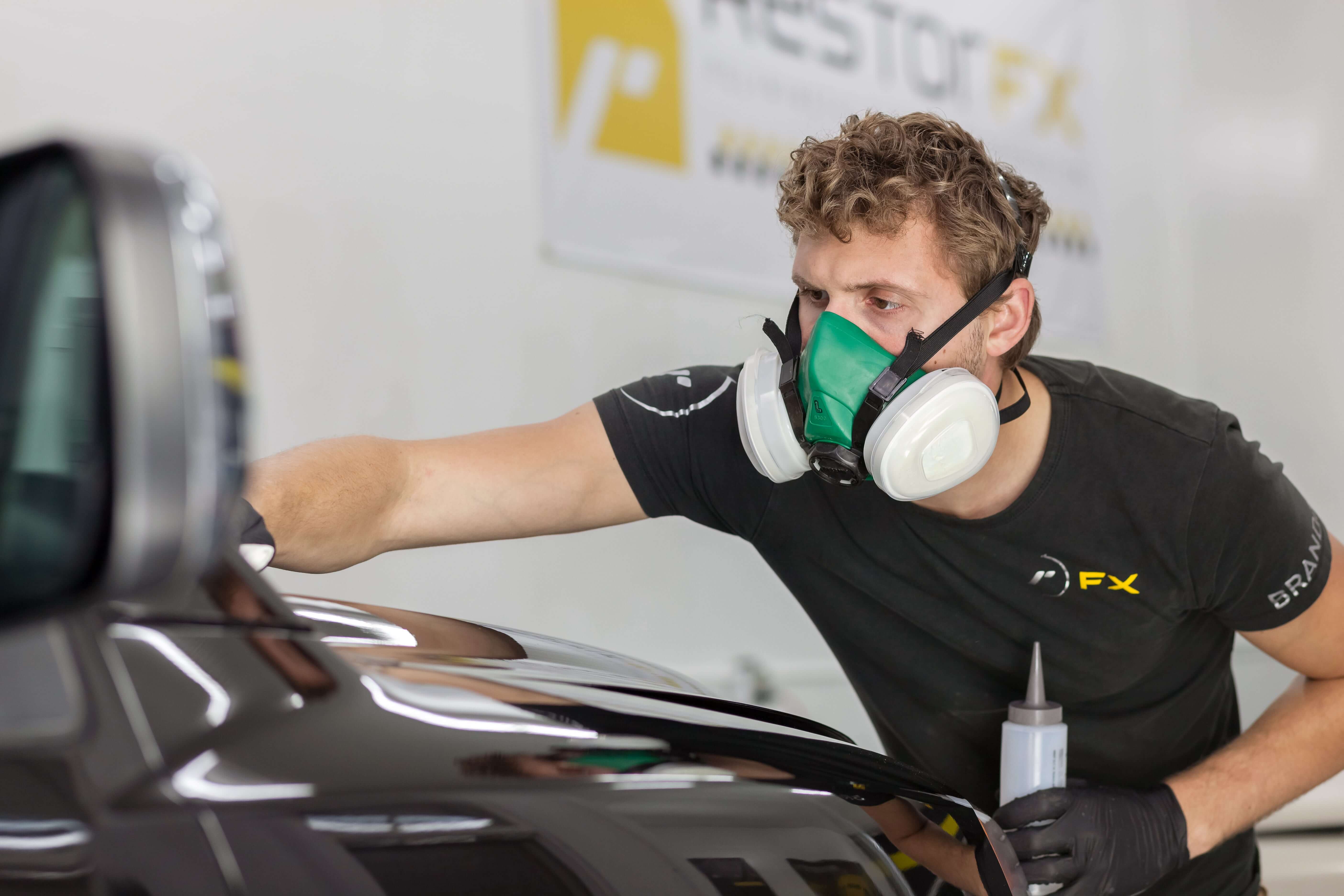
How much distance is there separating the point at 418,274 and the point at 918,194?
54.8 inches

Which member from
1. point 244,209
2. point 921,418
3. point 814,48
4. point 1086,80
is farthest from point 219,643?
point 1086,80

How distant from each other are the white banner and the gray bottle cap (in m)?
1.73

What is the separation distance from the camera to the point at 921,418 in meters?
1.39

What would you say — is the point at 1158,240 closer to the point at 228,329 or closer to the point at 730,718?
the point at 730,718

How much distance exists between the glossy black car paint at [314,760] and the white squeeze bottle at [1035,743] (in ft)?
1.93

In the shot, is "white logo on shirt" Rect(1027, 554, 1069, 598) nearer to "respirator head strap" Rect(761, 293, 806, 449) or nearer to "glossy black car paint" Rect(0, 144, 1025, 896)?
"respirator head strap" Rect(761, 293, 806, 449)

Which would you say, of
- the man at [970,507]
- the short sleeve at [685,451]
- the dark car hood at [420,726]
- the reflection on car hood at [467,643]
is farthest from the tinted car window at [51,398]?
the short sleeve at [685,451]

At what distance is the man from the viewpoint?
1.48 metres

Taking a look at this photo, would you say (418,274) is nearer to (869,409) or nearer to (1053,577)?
(869,409)

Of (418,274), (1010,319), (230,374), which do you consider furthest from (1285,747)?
(418,274)

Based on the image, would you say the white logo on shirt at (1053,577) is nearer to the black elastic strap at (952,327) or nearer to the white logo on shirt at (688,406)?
the black elastic strap at (952,327)

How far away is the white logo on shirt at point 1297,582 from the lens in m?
1.51

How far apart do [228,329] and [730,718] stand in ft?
1.85

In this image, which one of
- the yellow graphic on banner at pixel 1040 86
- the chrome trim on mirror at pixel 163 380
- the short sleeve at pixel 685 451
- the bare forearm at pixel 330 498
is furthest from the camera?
the yellow graphic on banner at pixel 1040 86
